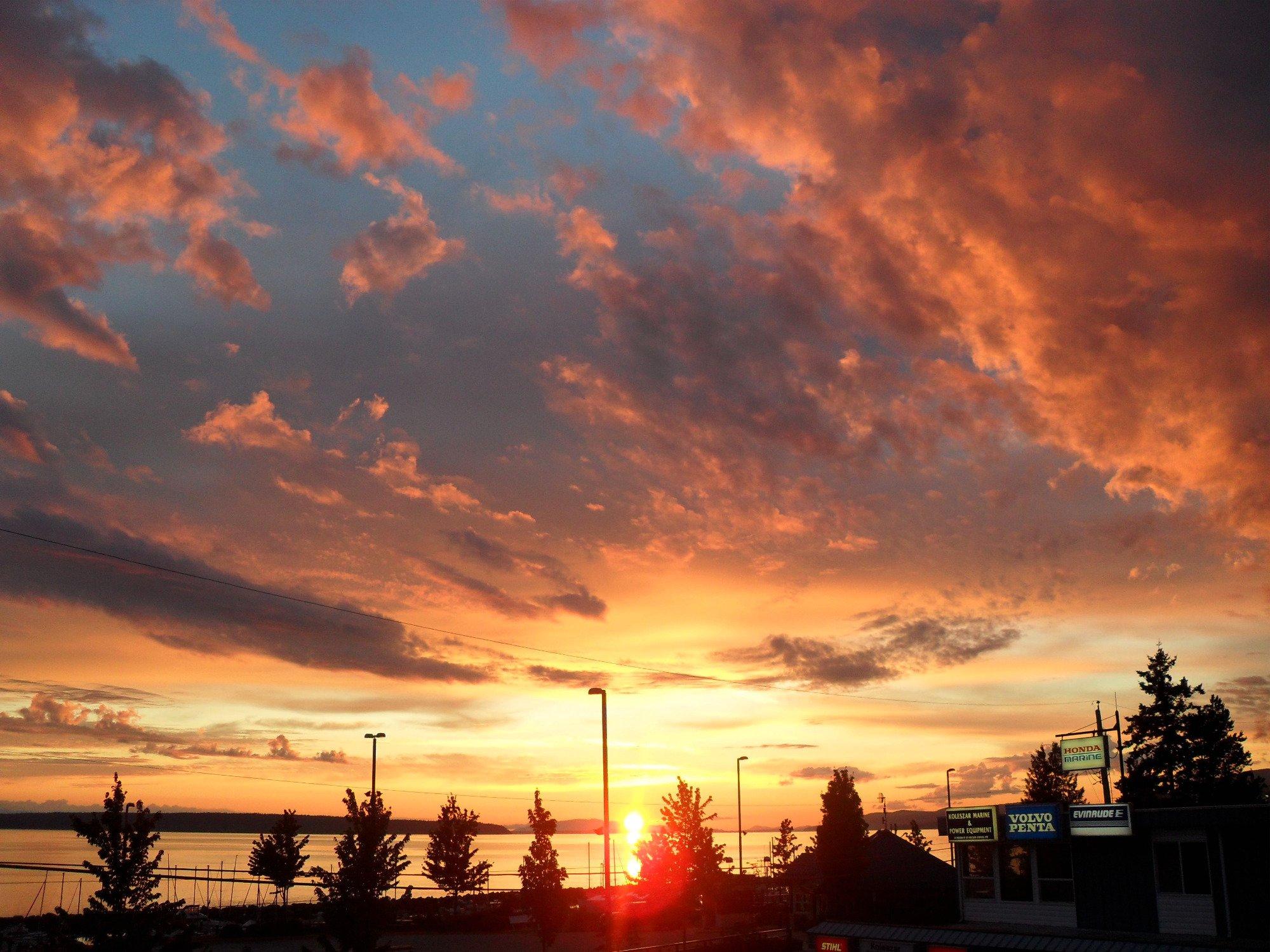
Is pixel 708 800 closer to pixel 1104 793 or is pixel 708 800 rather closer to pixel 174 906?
pixel 1104 793

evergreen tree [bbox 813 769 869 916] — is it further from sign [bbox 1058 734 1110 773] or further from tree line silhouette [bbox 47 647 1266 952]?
sign [bbox 1058 734 1110 773]

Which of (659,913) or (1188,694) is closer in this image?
(659,913)

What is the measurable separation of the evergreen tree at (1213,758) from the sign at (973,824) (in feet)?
198

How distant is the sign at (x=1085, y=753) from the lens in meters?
43.0

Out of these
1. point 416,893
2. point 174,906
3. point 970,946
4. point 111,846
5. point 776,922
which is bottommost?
point 416,893

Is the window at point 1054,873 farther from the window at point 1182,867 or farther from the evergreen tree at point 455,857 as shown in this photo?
the evergreen tree at point 455,857

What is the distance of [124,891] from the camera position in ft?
108

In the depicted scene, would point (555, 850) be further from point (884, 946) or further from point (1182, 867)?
point (1182, 867)

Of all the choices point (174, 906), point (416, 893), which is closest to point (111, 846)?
point (174, 906)

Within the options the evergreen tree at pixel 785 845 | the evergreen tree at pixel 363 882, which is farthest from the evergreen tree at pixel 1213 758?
the evergreen tree at pixel 363 882

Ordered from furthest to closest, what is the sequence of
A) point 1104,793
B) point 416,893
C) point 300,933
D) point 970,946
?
point 416,893 < point 300,933 < point 1104,793 < point 970,946

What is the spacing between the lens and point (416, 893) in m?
187

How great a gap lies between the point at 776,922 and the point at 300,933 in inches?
1264

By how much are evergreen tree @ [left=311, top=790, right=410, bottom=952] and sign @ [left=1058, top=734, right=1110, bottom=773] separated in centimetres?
2973
